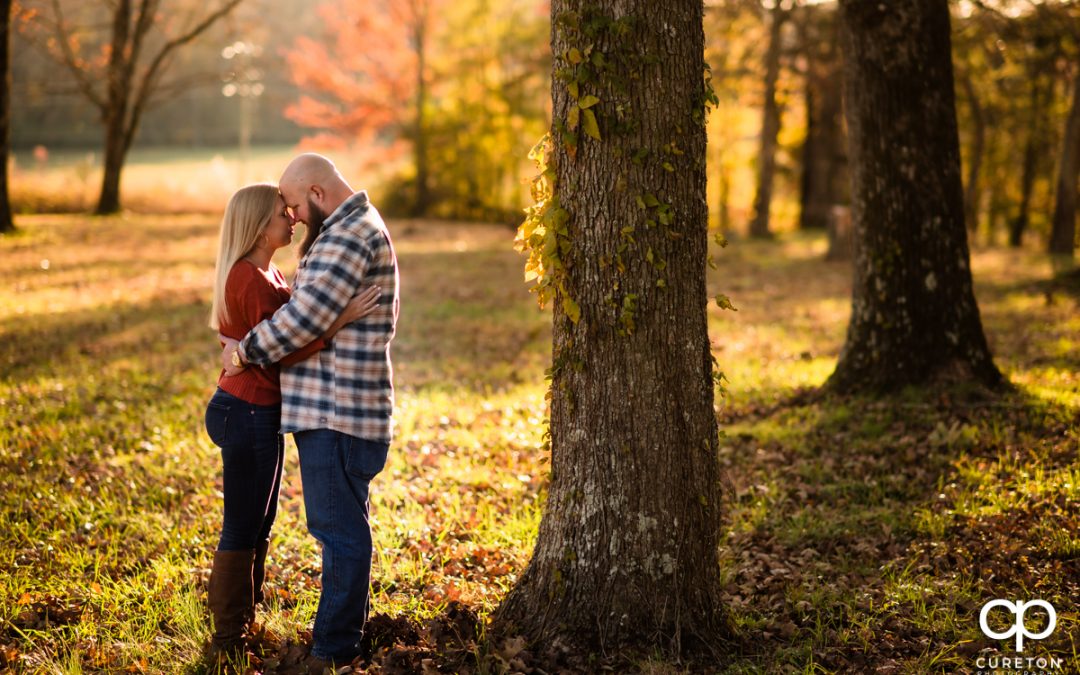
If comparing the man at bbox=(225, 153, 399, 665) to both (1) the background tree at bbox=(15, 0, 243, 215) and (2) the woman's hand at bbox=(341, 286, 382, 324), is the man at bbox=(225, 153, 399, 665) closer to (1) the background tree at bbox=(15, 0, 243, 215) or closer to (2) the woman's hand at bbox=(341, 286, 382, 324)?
(2) the woman's hand at bbox=(341, 286, 382, 324)

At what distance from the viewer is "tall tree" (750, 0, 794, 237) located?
2164cm

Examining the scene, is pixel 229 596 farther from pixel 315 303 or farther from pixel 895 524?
pixel 895 524

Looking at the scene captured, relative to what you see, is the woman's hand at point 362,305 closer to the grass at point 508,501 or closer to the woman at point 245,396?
the woman at point 245,396

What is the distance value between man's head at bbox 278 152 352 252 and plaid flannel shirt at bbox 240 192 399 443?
9 cm

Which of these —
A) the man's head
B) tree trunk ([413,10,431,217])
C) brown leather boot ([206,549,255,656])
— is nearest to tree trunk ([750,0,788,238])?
tree trunk ([413,10,431,217])

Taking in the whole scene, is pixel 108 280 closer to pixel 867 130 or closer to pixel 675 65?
pixel 867 130

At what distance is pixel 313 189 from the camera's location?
3.75 metres

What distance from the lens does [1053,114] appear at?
86.9ft

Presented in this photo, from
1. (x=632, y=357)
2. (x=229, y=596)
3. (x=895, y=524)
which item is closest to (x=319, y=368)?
(x=229, y=596)

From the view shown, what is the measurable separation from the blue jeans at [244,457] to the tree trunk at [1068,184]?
641 inches

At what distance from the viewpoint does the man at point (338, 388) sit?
3.63 meters

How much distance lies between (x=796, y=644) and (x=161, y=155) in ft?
183

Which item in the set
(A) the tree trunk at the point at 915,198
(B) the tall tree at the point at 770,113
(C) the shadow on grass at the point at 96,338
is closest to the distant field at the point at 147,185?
(B) the tall tree at the point at 770,113

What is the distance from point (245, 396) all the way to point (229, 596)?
0.95m
